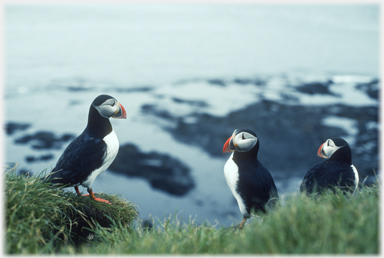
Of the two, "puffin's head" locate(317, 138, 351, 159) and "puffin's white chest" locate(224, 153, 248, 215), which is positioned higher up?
"puffin's head" locate(317, 138, 351, 159)

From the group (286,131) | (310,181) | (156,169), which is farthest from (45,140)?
(310,181)

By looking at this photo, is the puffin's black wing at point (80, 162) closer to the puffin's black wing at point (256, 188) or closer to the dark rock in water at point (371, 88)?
the puffin's black wing at point (256, 188)

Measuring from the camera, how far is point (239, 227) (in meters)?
2.93

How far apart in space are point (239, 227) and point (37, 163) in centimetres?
708

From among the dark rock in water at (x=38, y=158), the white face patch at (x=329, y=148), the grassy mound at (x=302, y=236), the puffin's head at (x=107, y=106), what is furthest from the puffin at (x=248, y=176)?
the dark rock in water at (x=38, y=158)

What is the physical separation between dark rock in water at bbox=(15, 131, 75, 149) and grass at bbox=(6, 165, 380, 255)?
6615 millimetres

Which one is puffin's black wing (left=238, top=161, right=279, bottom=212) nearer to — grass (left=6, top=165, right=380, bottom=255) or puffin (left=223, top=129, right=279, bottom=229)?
puffin (left=223, top=129, right=279, bottom=229)

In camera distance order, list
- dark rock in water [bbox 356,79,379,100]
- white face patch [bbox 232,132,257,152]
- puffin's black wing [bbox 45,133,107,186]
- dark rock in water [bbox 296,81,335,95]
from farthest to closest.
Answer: dark rock in water [bbox 296,81,335,95] → dark rock in water [bbox 356,79,379,100] → puffin's black wing [bbox 45,133,107,186] → white face patch [bbox 232,132,257,152]

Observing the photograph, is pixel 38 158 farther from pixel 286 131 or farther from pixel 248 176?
pixel 286 131

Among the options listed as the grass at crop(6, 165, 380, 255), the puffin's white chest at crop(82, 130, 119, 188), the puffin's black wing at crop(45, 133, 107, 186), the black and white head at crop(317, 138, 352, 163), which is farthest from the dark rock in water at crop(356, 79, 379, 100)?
the puffin's black wing at crop(45, 133, 107, 186)

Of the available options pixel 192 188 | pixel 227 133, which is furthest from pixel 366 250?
pixel 227 133

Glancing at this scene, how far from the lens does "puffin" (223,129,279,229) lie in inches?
113

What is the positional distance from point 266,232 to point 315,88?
498 inches

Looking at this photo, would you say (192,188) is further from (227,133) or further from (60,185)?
(60,185)
